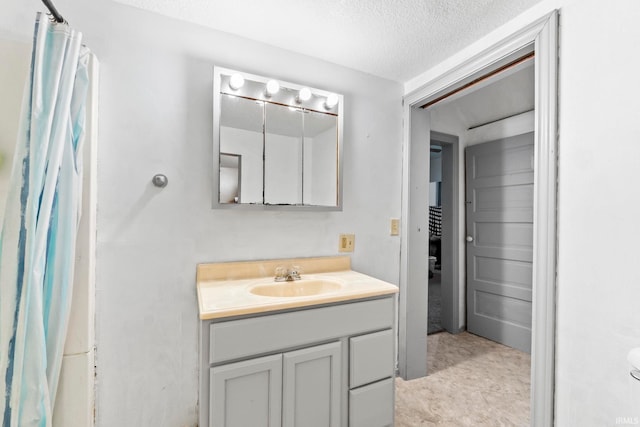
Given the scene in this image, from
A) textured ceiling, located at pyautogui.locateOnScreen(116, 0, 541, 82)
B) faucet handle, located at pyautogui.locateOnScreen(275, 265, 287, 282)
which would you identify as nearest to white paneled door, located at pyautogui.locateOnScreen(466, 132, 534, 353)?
textured ceiling, located at pyautogui.locateOnScreen(116, 0, 541, 82)

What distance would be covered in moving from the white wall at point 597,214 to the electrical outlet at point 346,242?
1.09 meters

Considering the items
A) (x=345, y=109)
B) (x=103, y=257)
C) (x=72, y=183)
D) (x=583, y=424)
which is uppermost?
(x=345, y=109)

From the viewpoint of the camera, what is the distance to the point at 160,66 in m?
1.48

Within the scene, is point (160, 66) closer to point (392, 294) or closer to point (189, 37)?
point (189, 37)

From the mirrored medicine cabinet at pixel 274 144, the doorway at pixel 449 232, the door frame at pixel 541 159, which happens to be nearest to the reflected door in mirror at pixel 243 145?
the mirrored medicine cabinet at pixel 274 144

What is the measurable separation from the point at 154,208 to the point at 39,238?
0.48 meters

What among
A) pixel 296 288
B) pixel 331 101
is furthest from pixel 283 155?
pixel 296 288

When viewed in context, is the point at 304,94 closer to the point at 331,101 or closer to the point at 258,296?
the point at 331,101

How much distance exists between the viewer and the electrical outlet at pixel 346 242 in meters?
1.93

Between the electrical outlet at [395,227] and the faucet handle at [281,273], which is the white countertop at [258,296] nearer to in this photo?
the faucet handle at [281,273]

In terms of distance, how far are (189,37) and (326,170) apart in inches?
41.0

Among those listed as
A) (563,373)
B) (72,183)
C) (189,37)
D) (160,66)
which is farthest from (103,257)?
(563,373)

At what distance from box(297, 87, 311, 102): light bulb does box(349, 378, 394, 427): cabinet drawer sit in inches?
63.1

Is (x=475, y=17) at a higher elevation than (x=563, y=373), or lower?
higher
